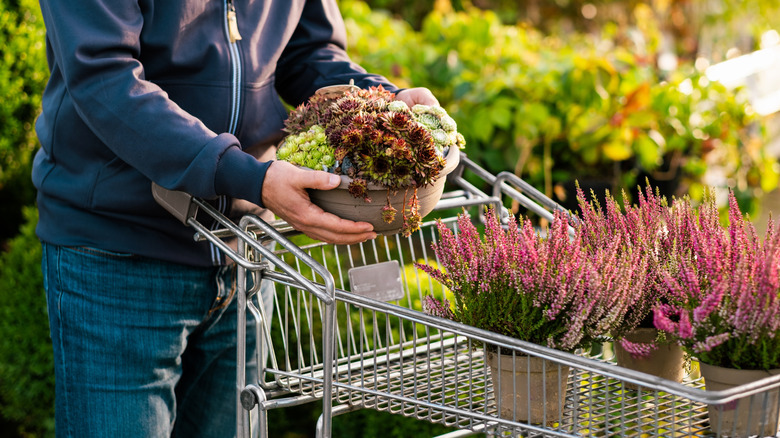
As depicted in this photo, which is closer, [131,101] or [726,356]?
[726,356]

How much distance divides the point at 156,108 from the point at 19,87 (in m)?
2.01

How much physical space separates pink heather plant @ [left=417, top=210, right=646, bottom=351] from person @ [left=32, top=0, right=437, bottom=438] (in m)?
0.24

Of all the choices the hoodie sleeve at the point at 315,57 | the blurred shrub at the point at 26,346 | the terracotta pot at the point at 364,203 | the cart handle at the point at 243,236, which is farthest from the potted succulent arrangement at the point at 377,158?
the blurred shrub at the point at 26,346

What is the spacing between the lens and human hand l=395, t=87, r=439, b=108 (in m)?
1.89

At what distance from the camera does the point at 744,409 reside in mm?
1376

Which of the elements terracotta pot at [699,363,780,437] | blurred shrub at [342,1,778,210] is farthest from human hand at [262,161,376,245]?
blurred shrub at [342,1,778,210]

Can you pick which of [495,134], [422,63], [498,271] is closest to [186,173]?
[498,271]

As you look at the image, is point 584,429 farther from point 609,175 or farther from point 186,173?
point 609,175

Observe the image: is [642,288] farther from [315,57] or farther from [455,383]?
[315,57]

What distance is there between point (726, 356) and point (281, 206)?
85 cm

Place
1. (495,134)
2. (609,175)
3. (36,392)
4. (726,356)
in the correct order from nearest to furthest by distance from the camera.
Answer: (726,356) → (36,392) → (495,134) → (609,175)

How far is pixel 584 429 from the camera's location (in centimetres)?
152

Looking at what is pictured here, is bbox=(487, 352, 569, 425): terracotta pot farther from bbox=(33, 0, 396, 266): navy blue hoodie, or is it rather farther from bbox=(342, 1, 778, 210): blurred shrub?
bbox=(342, 1, 778, 210): blurred shrub

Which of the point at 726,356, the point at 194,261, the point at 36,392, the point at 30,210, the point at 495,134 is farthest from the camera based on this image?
the point at 495,134
